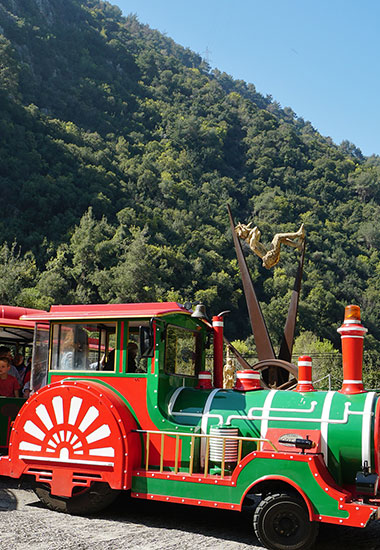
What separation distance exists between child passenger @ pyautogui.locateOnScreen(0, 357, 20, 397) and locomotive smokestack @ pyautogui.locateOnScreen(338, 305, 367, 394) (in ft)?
17.4

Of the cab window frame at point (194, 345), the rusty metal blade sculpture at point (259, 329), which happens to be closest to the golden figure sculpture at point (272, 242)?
the rusty metal blade sculpture at point (259, 329)

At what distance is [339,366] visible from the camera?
2305cm

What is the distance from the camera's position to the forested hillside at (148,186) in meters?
58.4

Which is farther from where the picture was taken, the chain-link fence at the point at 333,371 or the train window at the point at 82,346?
the chain-link fence at the point at 333,371

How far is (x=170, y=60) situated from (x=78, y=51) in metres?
29.3

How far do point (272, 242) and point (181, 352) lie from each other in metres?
10.3

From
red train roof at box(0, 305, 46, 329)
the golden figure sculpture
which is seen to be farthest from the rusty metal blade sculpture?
red train roof at box(0, 305, 46, 329)

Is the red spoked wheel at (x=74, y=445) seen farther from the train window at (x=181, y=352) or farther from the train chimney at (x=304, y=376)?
the train chimney at (x=304, y=376)

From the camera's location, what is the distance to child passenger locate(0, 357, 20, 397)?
8.88 meters

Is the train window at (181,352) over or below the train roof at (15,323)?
below

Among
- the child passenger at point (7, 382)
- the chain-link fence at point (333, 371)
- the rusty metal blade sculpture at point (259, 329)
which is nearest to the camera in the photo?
the child passenger at point (7, 382)

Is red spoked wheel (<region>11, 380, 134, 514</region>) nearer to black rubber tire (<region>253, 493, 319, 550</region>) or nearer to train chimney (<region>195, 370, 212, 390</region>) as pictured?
train chimney (<region>195, 370, 212, 390</region>)

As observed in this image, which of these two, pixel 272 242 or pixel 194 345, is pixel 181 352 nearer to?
pixel 194 345

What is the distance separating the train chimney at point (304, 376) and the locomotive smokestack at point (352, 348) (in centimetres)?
53
